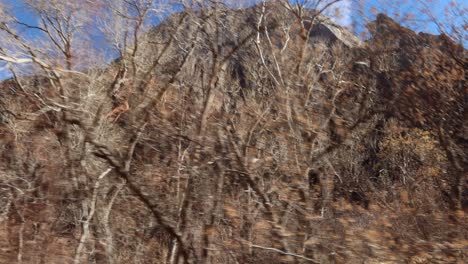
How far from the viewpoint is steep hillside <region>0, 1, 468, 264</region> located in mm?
5320

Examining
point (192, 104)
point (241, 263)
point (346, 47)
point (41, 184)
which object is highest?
point (346, 47)

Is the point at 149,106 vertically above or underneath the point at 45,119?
underneath

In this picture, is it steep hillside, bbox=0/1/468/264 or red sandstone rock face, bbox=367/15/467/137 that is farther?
red sandstone rock face, bbox=367/15/467/137

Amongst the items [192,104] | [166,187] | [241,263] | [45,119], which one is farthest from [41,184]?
[241,263]

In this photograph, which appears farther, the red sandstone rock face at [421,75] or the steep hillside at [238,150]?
the red sandstone rock face at [421,75]

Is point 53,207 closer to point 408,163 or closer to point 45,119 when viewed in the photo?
point 45,119

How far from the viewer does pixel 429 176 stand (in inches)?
396

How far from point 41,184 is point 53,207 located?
1384 mm

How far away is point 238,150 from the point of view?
675cm

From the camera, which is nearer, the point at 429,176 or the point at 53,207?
the point at 429,176

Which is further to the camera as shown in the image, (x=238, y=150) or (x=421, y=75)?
(x=421, y=75)

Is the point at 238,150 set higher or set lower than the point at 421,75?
lower

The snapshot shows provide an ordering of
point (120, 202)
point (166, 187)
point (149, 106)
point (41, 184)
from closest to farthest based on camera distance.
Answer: point (166, 187)
point (149, 106)
point (120, 202)
point (41, 184)

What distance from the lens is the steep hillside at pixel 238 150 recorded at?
532 cm
